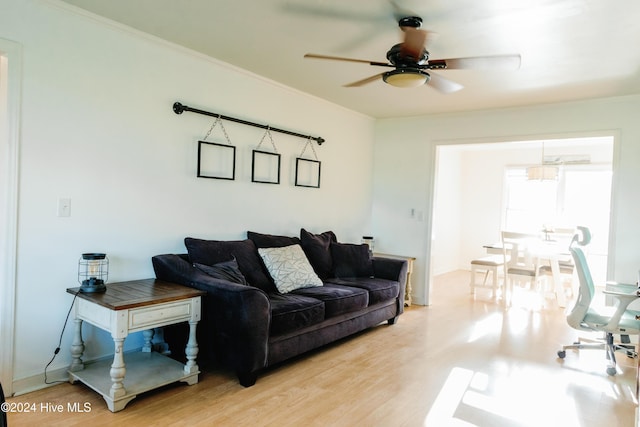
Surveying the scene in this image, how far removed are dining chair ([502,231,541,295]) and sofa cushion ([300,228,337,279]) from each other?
8.66ft

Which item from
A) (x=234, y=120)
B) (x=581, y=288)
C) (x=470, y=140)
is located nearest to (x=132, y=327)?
(x=234, y=120)

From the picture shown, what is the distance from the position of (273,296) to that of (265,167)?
1406 millimetres

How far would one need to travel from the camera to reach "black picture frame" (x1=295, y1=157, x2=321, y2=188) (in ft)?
14.8

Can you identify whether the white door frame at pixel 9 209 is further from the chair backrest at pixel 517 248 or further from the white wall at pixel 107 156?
the chair backrest at pixel 517 248

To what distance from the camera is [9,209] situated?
8.03ft

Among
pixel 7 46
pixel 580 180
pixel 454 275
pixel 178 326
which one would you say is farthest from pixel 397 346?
pixel 580 180

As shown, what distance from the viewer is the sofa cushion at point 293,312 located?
288 centimetres

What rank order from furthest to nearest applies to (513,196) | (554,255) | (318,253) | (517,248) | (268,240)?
(513,196) → (517,248) → (554,255) → (318,253) → (268,240)

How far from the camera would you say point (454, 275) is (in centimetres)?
761

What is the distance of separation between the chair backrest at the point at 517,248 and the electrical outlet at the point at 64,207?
495cm

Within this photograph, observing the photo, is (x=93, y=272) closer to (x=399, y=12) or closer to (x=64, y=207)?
(x=64, y=207)

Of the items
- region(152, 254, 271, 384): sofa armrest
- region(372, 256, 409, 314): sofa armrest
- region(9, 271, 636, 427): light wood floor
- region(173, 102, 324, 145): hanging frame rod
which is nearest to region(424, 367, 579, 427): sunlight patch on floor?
region(9, 271, 636, 427): light wood floor

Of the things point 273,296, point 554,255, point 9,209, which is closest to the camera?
point 9,209

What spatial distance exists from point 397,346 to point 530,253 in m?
2.83
